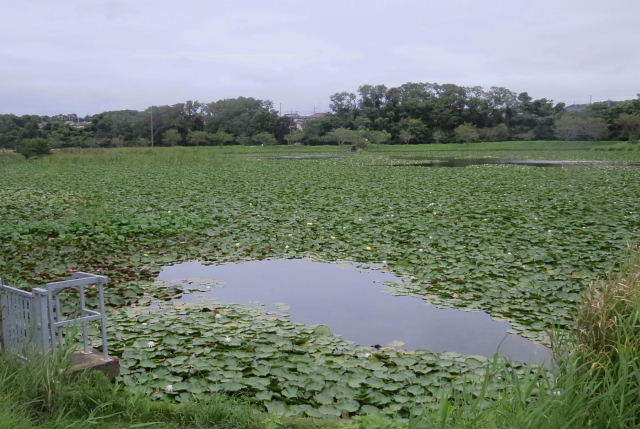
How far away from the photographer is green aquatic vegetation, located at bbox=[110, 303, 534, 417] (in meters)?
3.18

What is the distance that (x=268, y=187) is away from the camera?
47.8 ft

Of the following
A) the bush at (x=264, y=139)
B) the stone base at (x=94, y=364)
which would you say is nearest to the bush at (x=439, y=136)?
the bush at (x=264, y=139)

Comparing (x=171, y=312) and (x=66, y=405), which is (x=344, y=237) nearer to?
(x=171, y=312)

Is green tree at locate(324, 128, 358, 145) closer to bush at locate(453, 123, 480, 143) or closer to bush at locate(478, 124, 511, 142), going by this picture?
bush at locate(453, 123, 480, 143)

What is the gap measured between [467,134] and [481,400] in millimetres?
59445

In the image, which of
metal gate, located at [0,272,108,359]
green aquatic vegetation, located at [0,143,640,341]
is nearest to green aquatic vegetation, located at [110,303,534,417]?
metal gate, located at [0,272,108,359]

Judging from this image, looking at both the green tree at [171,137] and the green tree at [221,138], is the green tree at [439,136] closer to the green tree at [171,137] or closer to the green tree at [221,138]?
the green tree at [221,138]

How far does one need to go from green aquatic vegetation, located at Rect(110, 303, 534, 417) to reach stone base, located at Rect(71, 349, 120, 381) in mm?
160

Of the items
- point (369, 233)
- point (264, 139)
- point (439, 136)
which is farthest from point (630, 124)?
point (369, 233)

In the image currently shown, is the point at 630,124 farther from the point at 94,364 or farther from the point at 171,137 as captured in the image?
the point at 94,364

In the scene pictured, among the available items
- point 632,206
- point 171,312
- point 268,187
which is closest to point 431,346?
point 171,312

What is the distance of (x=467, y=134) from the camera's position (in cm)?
5919

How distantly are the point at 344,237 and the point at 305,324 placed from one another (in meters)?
3.37

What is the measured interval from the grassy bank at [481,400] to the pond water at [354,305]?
79 centimetres
